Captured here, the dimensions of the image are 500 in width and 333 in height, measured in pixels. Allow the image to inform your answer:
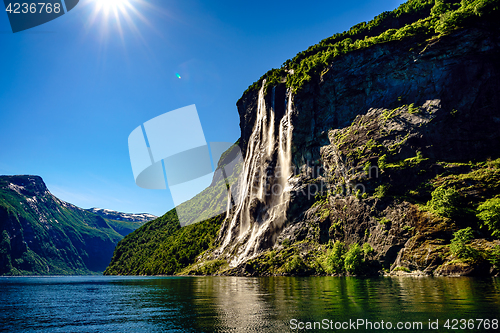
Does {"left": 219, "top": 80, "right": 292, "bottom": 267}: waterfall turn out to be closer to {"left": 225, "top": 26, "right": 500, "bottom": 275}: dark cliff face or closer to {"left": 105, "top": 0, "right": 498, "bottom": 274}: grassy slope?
{"left": 225, "top": 26, "right": 500, "bottom": 275}: dark cliff face

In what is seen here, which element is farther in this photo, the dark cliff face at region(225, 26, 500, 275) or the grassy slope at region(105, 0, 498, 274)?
the grassy slope at region(105, 0, 498, 274)

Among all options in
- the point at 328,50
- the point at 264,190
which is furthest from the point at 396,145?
the point at 328,50

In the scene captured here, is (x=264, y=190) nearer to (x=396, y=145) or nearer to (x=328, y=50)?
(x=396, y=145)

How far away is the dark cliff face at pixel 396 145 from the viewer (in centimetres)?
4556

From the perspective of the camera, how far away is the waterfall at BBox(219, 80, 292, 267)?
74.2 m

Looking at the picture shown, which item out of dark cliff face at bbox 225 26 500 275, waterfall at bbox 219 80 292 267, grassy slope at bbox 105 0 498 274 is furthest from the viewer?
waterfall at bbox 219 80 292 267

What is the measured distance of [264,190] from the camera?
3300 inches

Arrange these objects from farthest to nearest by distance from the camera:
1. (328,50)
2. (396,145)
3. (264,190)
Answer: (328,50), (264,190), (396,145)

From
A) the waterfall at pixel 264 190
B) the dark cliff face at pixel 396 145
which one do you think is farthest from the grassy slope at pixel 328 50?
the waterfall at pixel 264 190

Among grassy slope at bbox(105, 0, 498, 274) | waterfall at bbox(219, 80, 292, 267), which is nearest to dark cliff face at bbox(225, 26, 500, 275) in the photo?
grassy slope at bbox(105, 0, 498, 274)

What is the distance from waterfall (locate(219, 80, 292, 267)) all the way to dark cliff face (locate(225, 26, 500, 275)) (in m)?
3.52

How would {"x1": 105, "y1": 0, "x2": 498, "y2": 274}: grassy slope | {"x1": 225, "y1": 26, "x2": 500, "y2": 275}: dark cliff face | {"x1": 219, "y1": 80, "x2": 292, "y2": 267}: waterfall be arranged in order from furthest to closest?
{"x1": 219, "y1": 80, "x2": 292, "y2": 267}: waterfall, {"x1": 105, "y1": 0, "x2": 498, "y2": 274}: grassy slope, {"x1": 225, "y1": 26, "x2": 500, "y2": 275}: dark cliff face

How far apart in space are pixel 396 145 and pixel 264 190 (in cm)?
4025

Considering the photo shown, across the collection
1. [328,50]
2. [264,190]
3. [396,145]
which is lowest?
[264,190]
